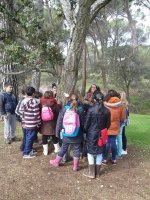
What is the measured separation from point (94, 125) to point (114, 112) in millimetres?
856

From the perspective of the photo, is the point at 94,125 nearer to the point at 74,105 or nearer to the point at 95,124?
the point at 95,124

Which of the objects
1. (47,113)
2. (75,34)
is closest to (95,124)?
(47,113)

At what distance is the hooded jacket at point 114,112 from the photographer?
636 centimetres

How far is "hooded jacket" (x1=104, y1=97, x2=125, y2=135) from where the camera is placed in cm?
636

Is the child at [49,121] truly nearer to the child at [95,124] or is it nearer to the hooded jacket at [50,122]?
the hooded jacket at [50,122]

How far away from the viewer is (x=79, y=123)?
589cm

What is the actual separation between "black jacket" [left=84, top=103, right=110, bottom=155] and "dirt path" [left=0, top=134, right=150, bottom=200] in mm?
629

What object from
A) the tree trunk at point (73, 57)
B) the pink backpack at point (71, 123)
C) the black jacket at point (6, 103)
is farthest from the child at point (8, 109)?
the pink backpack at point (71, 123)

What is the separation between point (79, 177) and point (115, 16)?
26.6 meters

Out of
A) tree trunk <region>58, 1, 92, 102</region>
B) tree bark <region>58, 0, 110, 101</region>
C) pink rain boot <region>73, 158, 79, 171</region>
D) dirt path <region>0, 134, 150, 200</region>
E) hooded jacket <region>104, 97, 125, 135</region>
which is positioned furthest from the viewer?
tree trunk <region>58, 1, 92, 102</region>

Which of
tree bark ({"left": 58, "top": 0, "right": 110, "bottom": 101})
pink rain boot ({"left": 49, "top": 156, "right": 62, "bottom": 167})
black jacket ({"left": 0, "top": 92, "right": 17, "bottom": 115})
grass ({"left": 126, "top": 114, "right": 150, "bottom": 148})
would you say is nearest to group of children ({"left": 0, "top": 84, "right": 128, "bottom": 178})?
pink rain boot ({"left": 49, "top": 156, "right": 62, "bottom": 167})

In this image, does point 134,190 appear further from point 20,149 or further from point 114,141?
point 20,149

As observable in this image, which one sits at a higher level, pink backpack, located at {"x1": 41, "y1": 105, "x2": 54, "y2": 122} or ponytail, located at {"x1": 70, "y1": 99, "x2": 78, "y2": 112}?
ponytail, located at {"x1": 70, "y1": 99, "x2": 78, "y2": 112}

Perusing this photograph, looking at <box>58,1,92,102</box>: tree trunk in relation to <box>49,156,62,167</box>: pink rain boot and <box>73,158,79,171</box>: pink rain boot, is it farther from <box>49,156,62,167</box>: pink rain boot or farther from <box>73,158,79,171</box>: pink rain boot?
<box>73,158,79,171</box>: pink rain boot
